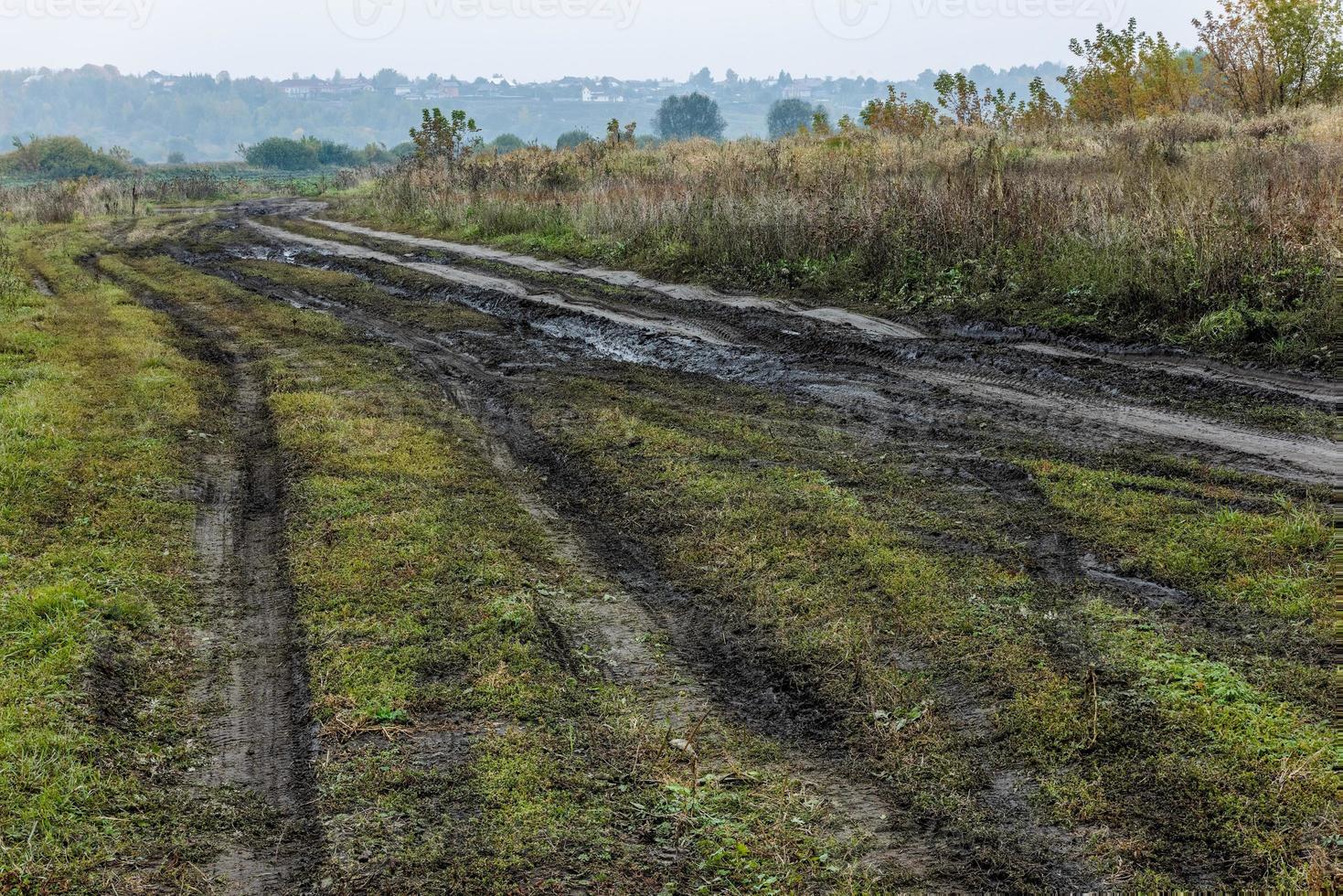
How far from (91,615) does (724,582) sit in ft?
12.1

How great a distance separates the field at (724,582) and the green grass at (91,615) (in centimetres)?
3

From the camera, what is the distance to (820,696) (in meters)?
4.41

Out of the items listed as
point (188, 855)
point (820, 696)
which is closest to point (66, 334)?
point (188, 855)

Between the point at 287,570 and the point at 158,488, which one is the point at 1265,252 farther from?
the point at 158,488

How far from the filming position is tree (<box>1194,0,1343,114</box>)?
22.8 m

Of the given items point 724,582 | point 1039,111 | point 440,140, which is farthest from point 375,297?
point 1039,111

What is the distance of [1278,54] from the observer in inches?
941

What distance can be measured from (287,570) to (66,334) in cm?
918

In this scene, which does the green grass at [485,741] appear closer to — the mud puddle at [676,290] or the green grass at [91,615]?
the green grass at [91,615]

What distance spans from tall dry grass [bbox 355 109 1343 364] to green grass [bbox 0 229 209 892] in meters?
9.12

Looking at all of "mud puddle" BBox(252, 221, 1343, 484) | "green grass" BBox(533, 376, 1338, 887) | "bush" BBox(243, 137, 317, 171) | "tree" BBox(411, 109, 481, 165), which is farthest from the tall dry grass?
"bush" BBox(243, 137, 317, 171)

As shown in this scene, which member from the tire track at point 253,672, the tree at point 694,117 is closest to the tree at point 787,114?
the tree at point 694,117

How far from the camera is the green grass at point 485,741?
340 centimetres

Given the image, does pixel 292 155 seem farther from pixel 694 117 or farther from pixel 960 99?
pixel 960 99
